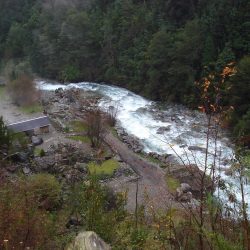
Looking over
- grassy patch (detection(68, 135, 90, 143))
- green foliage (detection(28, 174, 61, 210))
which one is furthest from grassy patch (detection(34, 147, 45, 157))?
green foliage (detection(28, 174, 61, 210))

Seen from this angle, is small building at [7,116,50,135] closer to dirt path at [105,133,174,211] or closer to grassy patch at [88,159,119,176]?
dirt path at [105,133,174,211]

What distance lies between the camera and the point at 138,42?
45.4m

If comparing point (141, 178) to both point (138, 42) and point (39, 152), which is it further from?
point (138, 42)

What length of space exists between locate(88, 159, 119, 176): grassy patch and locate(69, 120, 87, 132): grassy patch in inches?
244

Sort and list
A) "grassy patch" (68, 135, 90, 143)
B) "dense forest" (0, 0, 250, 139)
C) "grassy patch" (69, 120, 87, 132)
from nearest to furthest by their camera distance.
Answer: "grassy patch" (68, 135, 90, 143), "grassy patch" (69, 120, 87, 132), "dense forest" (0, 0, 250, 139)

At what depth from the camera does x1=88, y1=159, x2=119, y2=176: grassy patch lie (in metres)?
26.0

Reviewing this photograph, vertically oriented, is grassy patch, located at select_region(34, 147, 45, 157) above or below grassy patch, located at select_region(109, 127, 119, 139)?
above

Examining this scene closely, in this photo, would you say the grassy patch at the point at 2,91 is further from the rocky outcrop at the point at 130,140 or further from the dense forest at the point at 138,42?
the rocky outcrop at the point at 130,140

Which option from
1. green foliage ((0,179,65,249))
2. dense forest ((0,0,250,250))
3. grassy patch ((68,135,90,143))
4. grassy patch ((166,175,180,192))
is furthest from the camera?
grassy patch ((68,135,90,143))

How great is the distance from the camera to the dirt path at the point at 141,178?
74.3 feet

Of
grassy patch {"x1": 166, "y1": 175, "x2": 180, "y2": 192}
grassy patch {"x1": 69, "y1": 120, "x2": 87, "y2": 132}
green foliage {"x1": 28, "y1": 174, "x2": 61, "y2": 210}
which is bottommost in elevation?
grassy patch {"x1": 69, "y1": 120, "x2": 87, "y2": 132}

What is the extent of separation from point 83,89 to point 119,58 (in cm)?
507

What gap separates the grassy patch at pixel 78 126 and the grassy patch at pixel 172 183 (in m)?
9.77

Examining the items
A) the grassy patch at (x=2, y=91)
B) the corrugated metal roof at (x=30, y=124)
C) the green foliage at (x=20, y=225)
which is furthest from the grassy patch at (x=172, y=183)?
the grassy patch at (x=2, y=91)
